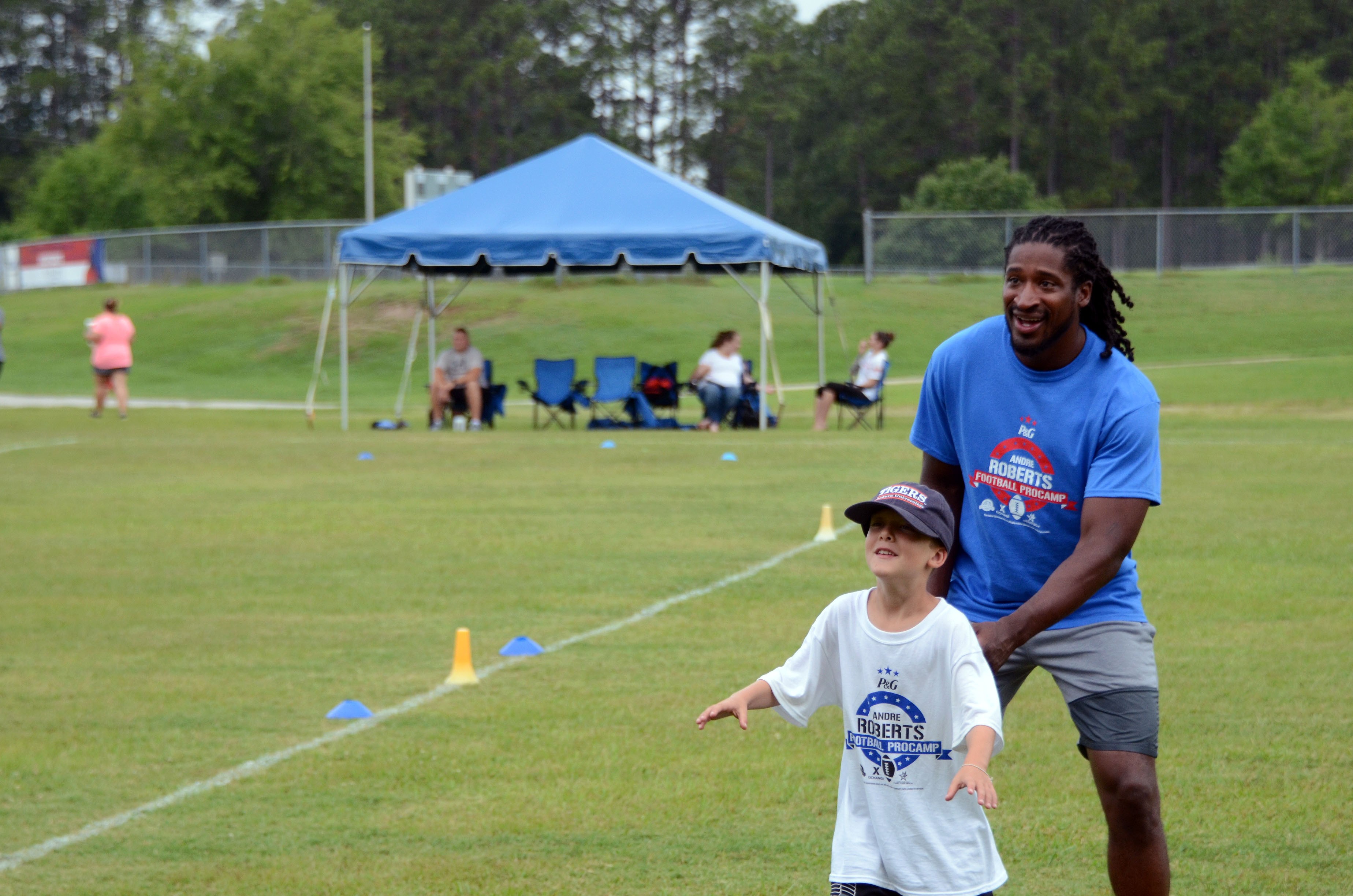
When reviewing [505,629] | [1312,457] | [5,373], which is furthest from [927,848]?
Answer: [5,373]

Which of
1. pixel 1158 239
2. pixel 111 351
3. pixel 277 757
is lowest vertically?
pixel 277 757

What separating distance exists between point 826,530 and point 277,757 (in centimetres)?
627

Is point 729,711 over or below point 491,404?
over

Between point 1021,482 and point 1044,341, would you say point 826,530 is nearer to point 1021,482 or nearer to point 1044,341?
point 1021,482

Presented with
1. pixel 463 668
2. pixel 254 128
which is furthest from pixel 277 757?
pixel 254 128

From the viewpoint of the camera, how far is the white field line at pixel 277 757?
Answer: 5.15 m

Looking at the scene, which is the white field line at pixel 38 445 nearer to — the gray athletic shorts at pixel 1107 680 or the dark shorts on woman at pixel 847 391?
the dark shorts on woman at pixel 847 391

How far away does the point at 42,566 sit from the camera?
10.7m

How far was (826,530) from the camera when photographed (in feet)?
38.5

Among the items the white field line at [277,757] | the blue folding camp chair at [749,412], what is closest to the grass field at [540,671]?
the white field line at [277,757]

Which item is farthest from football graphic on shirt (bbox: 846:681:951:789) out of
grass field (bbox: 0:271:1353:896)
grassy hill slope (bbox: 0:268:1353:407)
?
Result: grassy hill slope (bbox: 0:268:1353:407)

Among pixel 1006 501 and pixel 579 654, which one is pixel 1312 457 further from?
pixel 1006 501

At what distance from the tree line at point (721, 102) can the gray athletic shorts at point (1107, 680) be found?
196 ft

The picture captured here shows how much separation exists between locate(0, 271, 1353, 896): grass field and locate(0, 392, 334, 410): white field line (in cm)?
954
